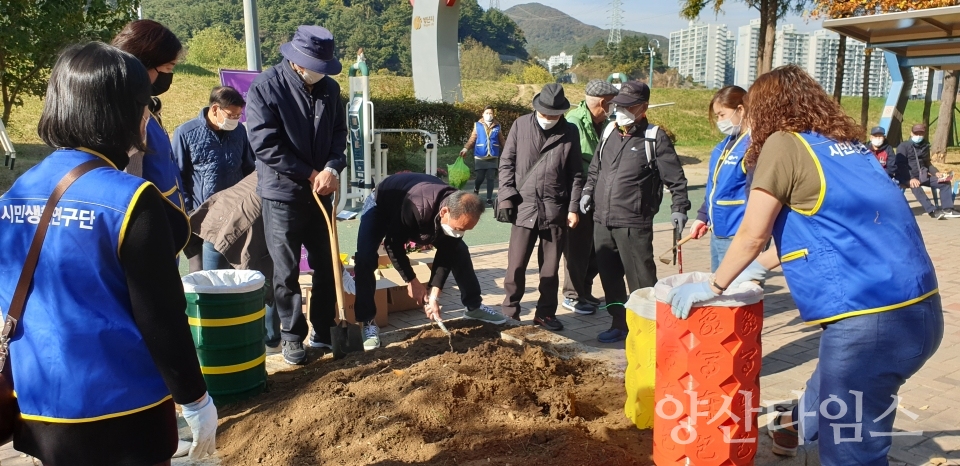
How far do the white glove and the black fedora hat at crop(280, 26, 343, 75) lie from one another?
2851mm

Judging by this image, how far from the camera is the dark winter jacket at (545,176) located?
5.81 m

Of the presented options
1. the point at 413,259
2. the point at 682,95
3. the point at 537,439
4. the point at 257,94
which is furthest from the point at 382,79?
the point at 537,439

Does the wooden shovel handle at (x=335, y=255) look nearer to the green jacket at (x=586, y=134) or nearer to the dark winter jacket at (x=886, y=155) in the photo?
the green jacket at (x=586, y=134)

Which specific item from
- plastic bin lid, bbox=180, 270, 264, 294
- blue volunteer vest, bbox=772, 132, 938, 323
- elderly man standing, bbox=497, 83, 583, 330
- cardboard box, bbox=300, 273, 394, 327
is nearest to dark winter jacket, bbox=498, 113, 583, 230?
elderly man standing, bbox=497, 83, 583, 330

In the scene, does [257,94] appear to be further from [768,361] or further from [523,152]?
[768,361]

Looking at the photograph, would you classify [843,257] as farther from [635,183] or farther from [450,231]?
[635,183]

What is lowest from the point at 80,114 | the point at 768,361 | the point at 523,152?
the point at 768,361

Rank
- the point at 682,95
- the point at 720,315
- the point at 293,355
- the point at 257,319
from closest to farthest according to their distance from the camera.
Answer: the point at 720,315
the point at 257,319
the point at 293,355
the point at 682,95

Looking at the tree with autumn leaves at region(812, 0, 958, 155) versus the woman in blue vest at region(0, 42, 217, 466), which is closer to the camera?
the woman in blue vest at region(0, 42, 217, 466)

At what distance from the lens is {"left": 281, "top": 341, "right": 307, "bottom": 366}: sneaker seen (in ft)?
15.7

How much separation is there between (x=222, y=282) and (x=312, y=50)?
1525mm

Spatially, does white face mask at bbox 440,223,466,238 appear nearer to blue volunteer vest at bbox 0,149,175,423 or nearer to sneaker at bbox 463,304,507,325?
sneaker at bbox 463,304,507,325

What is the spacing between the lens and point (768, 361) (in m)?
5.20

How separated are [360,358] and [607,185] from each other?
2.24 metres
